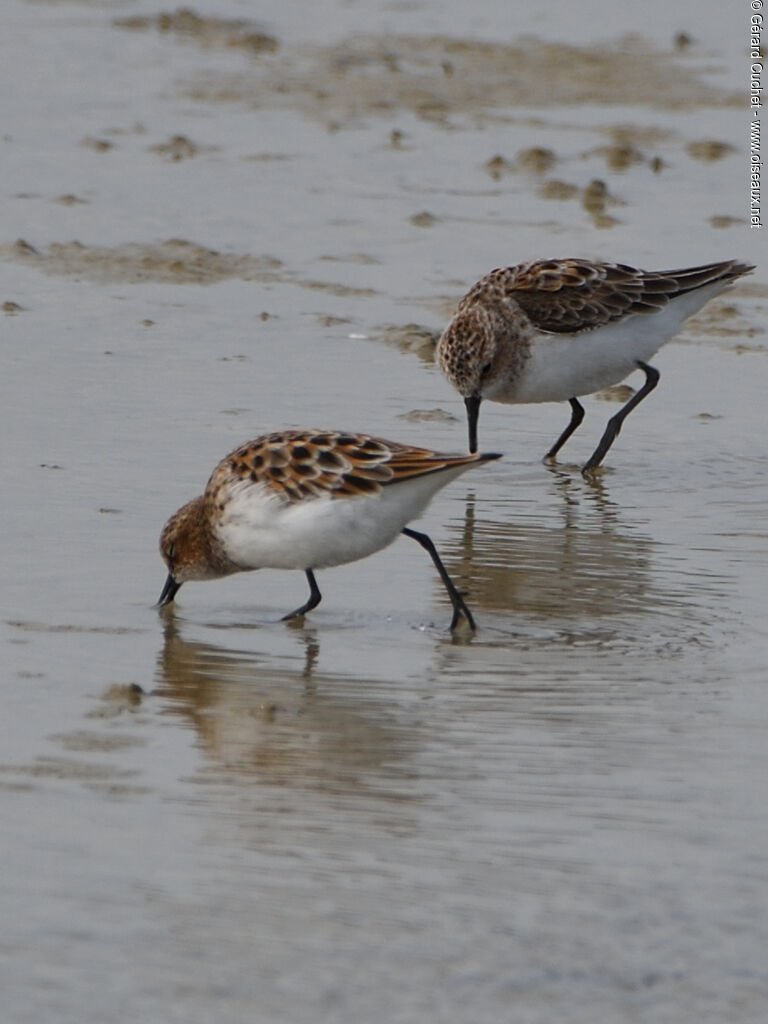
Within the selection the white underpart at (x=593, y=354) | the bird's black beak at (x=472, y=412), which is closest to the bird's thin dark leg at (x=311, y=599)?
the bird's black beak at (x=472, y=412)

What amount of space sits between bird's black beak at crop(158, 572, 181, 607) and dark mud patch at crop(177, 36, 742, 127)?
9931mm

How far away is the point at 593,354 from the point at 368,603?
316 centimetres

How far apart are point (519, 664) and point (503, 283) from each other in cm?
401

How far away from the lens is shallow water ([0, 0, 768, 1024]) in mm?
5066

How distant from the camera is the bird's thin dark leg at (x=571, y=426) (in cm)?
1084

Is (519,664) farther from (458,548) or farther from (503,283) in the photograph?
(503,283)

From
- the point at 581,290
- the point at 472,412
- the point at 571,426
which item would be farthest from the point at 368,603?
the point at 581,290

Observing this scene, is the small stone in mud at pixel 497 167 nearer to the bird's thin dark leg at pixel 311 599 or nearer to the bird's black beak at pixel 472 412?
the bird's black beak at pixel 472 412

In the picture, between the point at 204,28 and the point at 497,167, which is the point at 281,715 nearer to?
the point at 497,167

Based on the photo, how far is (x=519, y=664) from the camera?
7.38 metres

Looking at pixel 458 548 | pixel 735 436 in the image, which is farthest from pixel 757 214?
pixel 458 548

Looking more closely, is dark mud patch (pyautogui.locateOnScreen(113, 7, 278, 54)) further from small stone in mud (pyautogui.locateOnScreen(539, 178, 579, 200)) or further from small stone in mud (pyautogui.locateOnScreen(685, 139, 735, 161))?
small stone in mud (pyautogui.locateOnScreen(539, 178, 579, 200))

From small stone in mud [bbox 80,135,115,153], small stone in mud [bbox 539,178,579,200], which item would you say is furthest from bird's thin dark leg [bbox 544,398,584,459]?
small stone in mud [bbox 80,135,115,153]

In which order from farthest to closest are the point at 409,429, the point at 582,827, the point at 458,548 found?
the point at 409,429
the point at 458,548
the point at 582,827
